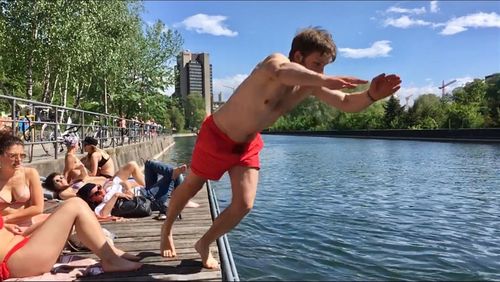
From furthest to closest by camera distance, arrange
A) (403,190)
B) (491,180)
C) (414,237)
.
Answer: (491,180) < (403,190) < (414,237)

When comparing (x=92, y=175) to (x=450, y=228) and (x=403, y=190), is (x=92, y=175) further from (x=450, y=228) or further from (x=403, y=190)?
(x=403, y=190)

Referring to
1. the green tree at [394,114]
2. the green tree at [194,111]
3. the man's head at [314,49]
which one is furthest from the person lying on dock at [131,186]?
the green tree at [194,111]

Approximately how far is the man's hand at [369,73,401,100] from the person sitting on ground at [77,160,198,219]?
164 inches

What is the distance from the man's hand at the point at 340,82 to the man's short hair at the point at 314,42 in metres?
0.39

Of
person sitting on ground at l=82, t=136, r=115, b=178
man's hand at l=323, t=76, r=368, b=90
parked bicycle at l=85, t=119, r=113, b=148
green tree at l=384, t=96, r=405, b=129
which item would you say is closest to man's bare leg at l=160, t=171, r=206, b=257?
man's hand at l=323, t=76, r=368, b=90

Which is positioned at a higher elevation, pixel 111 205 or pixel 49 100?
pixel 49 100

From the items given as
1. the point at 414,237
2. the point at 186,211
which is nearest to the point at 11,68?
the point at 186,211

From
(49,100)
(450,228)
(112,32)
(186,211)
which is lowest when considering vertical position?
(450,228)

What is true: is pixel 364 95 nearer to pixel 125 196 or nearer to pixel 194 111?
pixel 125 196

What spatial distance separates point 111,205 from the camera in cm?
644

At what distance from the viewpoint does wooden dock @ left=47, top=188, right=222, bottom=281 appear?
155 inches

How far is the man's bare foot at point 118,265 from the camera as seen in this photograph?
3977 mm

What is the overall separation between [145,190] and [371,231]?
383 centimetres

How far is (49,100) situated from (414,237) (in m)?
24.9
